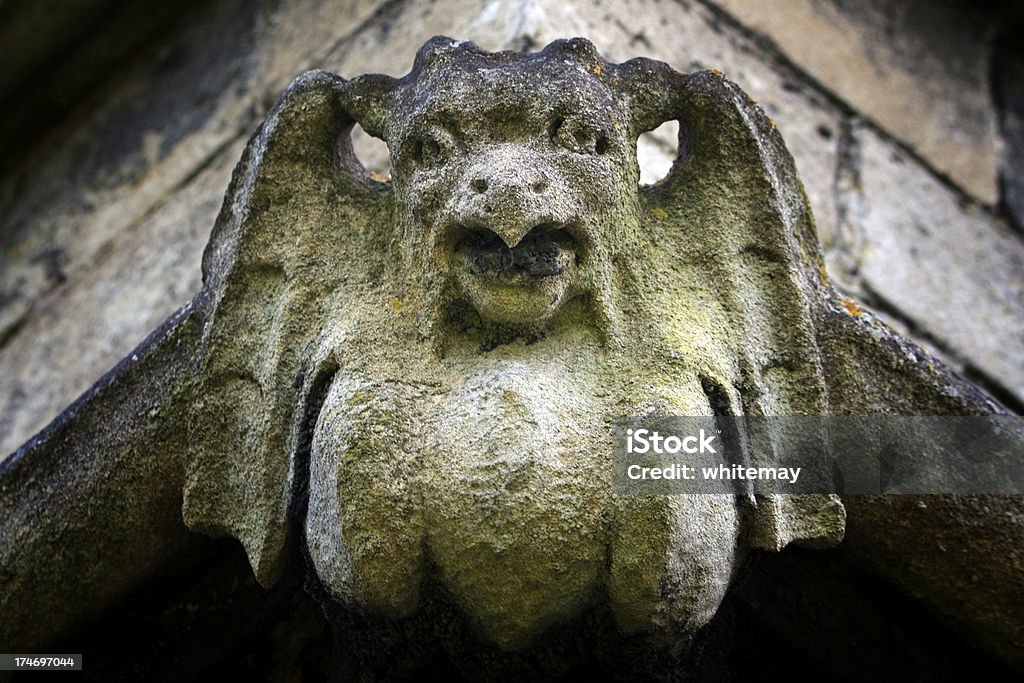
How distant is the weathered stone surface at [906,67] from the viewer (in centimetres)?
242

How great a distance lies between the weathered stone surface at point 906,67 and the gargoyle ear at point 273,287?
1312 mm

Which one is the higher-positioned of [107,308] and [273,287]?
[273,287]

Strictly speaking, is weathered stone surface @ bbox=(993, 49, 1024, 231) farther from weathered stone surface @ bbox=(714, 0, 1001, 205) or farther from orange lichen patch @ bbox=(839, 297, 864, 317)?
orange lichen patch @ bbox=(839, 297, 864, 317)

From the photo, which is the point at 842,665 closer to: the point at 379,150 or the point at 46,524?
the point at 46,524

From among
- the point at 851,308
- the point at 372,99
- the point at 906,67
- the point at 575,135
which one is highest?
the point at 372,99

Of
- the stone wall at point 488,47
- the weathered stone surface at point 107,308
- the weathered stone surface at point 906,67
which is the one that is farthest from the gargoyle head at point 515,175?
the weathered stone surface at point 906,67

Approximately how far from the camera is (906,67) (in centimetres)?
258

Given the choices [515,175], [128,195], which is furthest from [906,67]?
[515,175]

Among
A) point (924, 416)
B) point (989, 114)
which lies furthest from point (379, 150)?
point (989, 114)

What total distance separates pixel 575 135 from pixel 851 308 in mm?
357

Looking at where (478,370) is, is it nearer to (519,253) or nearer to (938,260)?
(519,253)

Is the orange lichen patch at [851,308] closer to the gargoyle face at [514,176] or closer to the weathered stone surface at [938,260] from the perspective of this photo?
the gargoyle face at [514,176]

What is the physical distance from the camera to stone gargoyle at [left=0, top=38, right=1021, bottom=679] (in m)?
1.02

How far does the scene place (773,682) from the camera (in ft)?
4.36
